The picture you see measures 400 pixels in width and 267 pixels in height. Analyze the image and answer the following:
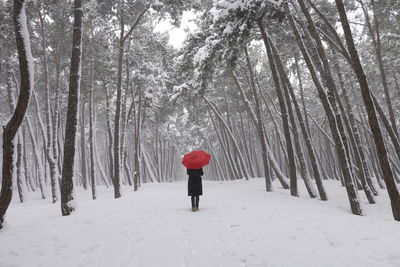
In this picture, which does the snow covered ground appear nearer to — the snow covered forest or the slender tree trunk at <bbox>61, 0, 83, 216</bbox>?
the snow covered forest

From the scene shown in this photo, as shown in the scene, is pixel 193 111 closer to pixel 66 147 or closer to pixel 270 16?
pixel 270 16

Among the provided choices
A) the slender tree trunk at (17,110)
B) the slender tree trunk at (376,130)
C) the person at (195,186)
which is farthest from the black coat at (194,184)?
the slender tree trunk at (376,130)

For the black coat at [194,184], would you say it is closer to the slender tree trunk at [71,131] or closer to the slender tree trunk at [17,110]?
the slender tree trunk at [71,131]

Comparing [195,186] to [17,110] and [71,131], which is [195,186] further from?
[17,110]

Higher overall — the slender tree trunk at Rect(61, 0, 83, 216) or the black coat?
the slender tree trunk at Rect(61, 0, 83, 216)

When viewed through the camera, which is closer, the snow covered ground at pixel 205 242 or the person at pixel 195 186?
the snow covered ground at pixel 205 242

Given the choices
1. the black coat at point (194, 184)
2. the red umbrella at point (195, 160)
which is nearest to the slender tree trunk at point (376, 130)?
the red umbrella at point (195, 160)

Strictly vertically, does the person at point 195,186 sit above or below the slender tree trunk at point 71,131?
below

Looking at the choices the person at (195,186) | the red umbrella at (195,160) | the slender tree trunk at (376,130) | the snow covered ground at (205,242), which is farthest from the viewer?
the red umbrella at (195,160)

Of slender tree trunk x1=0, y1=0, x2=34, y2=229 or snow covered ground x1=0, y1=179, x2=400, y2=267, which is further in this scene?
slender tree trunk x1=0, y1=0, x2=34, y2=229

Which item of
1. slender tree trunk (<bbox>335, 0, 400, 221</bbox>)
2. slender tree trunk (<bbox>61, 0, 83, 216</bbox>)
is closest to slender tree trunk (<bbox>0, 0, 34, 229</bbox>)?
slender tree trunk (<bbox>61, 0, 83, 216</bbox>)

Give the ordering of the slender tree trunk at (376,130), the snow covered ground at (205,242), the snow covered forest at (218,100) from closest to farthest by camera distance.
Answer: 1. the snow covered ground at (205,242)
2. the snow covered forest at (218,100)
3. the slender tree trunk at (376,130)

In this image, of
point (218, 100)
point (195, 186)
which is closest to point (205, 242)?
point (195, 186)

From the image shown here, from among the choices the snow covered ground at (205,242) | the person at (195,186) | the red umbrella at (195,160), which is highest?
the red umbrella at (195,160)
